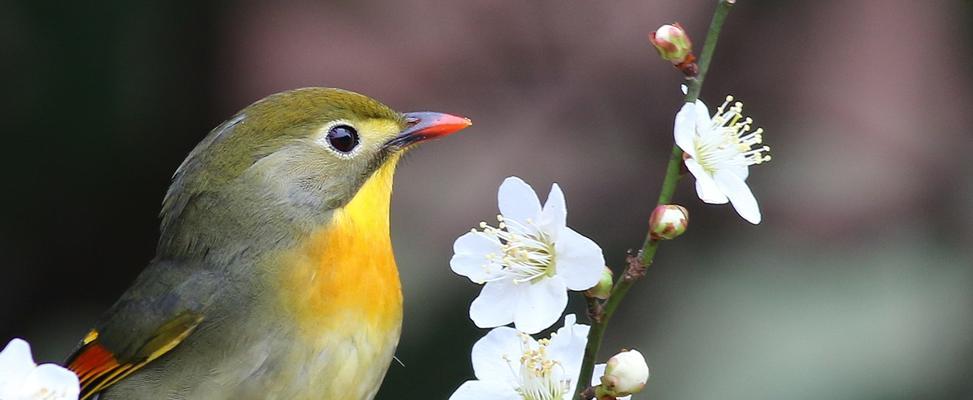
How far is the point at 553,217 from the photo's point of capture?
6.03 feet

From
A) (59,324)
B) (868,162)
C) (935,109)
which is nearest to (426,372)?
(59,324)

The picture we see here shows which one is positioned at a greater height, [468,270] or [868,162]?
[868,162]

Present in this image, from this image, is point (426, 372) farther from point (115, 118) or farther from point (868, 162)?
point (868, 162)

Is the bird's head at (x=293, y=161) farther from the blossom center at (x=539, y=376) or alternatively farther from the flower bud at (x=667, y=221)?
the flower bud at (x=667, y=221)

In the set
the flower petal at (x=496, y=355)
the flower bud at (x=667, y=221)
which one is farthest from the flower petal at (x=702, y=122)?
the flower petal at (x=496, y=355)

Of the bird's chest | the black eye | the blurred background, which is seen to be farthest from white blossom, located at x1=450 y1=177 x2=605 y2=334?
the blurred background

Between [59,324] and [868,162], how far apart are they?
8.88 ft

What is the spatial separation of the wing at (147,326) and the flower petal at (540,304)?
109cm

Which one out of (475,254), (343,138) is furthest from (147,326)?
(475,254)

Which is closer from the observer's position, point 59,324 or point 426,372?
point 426,372

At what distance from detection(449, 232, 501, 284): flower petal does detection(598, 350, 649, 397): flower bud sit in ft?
0.90

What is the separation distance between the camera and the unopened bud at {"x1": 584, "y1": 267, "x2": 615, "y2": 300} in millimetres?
1763

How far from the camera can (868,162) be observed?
4.68 m

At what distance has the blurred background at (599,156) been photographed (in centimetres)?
386
